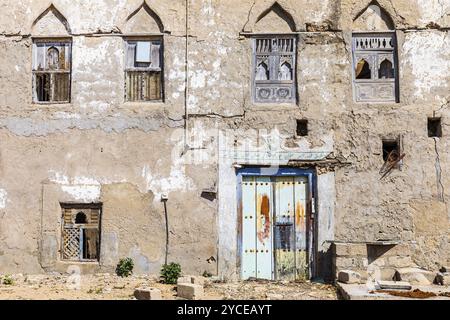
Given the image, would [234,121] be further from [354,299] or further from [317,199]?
[354,299]

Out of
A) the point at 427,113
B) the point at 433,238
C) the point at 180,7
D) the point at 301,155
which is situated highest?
the point at 180,7

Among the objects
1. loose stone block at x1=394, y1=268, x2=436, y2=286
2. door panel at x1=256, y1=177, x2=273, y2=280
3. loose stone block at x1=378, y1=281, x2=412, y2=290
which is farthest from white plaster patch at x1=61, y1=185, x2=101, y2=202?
loose stone block at x1=394, y1=268, x2=436, y2=286

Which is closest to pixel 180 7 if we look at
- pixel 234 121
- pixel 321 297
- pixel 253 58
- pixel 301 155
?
pixel 253 58

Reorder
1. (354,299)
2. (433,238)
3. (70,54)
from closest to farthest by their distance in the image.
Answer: (354,299) < (433,238) < (70,54)

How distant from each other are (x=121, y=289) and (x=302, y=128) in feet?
14.5

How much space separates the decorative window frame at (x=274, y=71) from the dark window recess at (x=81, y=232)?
3783 mm

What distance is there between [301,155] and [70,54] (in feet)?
16.0

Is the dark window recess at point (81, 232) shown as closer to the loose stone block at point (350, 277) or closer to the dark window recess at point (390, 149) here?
the loose stone block at point (350, 277)

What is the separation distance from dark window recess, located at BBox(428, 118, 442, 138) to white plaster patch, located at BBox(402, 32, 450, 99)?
0.49 m

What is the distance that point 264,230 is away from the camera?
11133 mm

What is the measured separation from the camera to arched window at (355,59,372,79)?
37.4ft

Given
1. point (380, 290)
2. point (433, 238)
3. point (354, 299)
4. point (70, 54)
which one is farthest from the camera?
point (70, 54)

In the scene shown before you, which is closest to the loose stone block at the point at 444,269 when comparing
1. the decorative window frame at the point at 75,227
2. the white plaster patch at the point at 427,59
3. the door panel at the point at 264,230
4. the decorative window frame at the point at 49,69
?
the door panel at the point at 264,230

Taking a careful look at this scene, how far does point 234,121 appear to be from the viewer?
1126 centimetres
